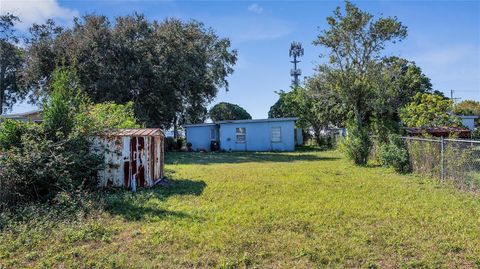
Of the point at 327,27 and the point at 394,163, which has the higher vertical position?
the point at 327,27

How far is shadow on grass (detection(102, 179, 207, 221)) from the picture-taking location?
6125 mm

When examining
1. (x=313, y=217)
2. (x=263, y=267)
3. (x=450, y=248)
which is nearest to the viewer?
(x=263, y=267)

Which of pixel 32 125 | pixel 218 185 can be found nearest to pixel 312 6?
pixel 218 185

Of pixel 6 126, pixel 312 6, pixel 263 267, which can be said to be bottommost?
pixel 263 267

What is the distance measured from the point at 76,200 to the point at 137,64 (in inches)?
636

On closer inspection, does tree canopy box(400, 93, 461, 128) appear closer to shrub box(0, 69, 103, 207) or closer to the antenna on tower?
shrub box(0, 69, 103, 207)

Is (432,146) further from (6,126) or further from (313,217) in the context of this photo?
(6,126)

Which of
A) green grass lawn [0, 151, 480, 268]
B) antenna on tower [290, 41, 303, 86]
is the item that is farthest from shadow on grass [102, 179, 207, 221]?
antenna on tower [290, 41, 303, 86]

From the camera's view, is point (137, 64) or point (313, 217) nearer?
point (313, 217)

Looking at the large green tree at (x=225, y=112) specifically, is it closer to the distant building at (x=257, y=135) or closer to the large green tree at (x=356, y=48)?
the distant building at (x=257, y=135)

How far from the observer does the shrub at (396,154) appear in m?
11.2

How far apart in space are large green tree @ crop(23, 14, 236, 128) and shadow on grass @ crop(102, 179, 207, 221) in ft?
44.7

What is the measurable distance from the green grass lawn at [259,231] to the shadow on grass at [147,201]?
0.07 ft

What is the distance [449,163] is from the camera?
8.71 meters
